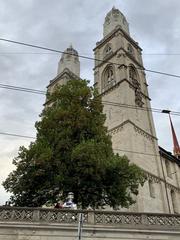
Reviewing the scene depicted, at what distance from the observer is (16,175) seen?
56.9ft

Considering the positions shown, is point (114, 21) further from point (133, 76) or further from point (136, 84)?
point (136, 84)

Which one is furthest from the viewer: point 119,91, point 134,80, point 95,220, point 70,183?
point 134,80

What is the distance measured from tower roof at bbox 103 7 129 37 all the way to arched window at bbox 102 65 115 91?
29.3 feet

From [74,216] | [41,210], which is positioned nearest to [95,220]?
[74,216]

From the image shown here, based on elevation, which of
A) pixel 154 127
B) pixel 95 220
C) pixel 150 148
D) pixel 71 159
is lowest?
pixel 95 220

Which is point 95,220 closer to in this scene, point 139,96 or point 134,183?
point 134,183

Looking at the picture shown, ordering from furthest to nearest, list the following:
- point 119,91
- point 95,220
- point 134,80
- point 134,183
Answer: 1. point 134,80
2. point 119,91
3. point 134,183
4. point 95,220

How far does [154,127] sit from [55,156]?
22.9 meters

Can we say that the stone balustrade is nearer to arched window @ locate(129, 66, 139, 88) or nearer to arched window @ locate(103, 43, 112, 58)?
arched window @ locate(129, 66, 139, 88)

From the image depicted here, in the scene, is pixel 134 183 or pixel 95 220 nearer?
pixel 95 220

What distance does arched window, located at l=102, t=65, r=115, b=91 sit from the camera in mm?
40791

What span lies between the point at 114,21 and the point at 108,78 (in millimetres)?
12116

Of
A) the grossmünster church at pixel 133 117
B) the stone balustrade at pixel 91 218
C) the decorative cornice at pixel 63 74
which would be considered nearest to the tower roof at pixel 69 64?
the decorative cornice at pixel 63 74

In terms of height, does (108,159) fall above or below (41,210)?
above
